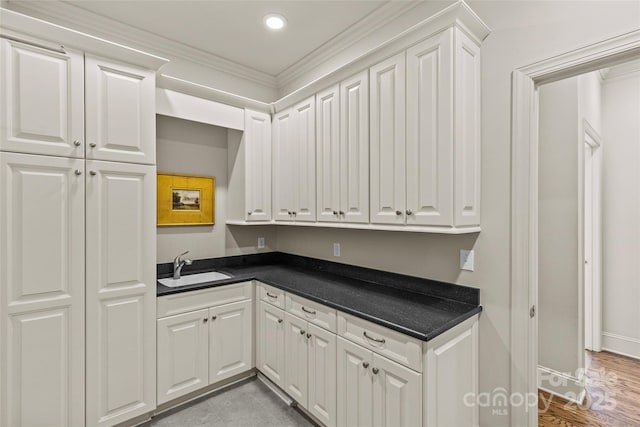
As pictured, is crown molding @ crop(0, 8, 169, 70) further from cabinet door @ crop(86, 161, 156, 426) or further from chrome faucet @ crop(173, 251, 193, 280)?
chrome faucet @ crop(173, 251, 193, 280)

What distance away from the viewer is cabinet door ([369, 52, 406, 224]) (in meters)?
1.88

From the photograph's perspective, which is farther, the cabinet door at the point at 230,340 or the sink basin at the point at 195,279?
the sink basin at the point at 195,279

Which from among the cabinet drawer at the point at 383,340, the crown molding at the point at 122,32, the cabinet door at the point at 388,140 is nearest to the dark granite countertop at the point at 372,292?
the cabinet drawer at the point at 383,340

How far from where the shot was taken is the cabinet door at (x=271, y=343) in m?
2.33

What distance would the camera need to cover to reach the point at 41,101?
173cm

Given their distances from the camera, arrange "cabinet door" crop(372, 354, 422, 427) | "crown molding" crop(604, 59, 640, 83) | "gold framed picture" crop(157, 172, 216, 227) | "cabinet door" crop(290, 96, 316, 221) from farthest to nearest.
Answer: "crown molding" crop(604, 59, 640, 83)
"gold framed picture" crop(157, 172, 216, 227)
"cabinet door" crop(290, 96, 316, 221)
"cabinet door" crop(372, 354, 422, 427)

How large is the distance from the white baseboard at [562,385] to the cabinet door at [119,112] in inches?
140

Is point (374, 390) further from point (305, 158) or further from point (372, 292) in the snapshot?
point (305, 158)

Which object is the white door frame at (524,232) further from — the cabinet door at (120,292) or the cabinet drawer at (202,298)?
the cabinet door at (120,292)

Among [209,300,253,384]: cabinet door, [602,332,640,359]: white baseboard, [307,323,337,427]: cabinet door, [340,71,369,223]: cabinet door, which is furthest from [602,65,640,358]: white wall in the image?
[209,300,253,384]: cabinet door

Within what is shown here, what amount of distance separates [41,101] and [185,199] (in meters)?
1.27

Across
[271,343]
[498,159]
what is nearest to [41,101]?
[271,343]

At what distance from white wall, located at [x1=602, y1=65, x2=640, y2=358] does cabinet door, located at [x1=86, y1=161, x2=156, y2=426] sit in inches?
168

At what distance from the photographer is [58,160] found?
5.85 ft
